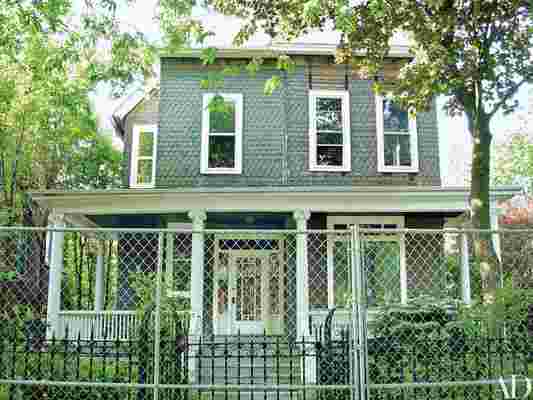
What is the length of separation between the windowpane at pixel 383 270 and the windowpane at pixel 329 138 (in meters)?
3.07

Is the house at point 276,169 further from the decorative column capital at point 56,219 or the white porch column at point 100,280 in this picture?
the decorative column capital at point 56,219

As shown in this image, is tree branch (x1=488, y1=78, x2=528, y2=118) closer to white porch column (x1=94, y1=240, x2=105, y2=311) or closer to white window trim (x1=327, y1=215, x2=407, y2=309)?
white window trim (x1=327, y1=215, x2=407, y2=309)

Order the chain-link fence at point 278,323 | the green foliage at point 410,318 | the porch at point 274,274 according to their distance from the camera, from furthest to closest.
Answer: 1. the porch at point 274,274
2. the green foliage at point 410,318
3. the chain-link fence at point 278,323

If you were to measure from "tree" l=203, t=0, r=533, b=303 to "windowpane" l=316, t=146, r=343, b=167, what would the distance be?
4.29 metres

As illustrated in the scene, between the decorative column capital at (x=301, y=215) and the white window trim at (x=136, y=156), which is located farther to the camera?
the white window trim at (x=136, y=156)

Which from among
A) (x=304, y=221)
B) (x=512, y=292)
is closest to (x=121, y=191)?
(x=304, y=221)

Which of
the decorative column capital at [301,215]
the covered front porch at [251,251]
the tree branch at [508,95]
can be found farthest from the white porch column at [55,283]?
the tree branch at [508,95]

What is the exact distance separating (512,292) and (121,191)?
28.1 feet

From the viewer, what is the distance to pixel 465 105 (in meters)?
11.1

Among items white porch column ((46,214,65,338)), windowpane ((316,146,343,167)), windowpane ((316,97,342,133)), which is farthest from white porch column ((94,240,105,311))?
windowpane ((316,97,342,133))

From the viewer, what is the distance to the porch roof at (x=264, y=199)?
41.5 ft

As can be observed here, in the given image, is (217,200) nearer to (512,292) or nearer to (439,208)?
(439,208)

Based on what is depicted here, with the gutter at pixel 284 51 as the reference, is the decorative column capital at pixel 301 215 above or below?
below

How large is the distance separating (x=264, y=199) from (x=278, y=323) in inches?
150
